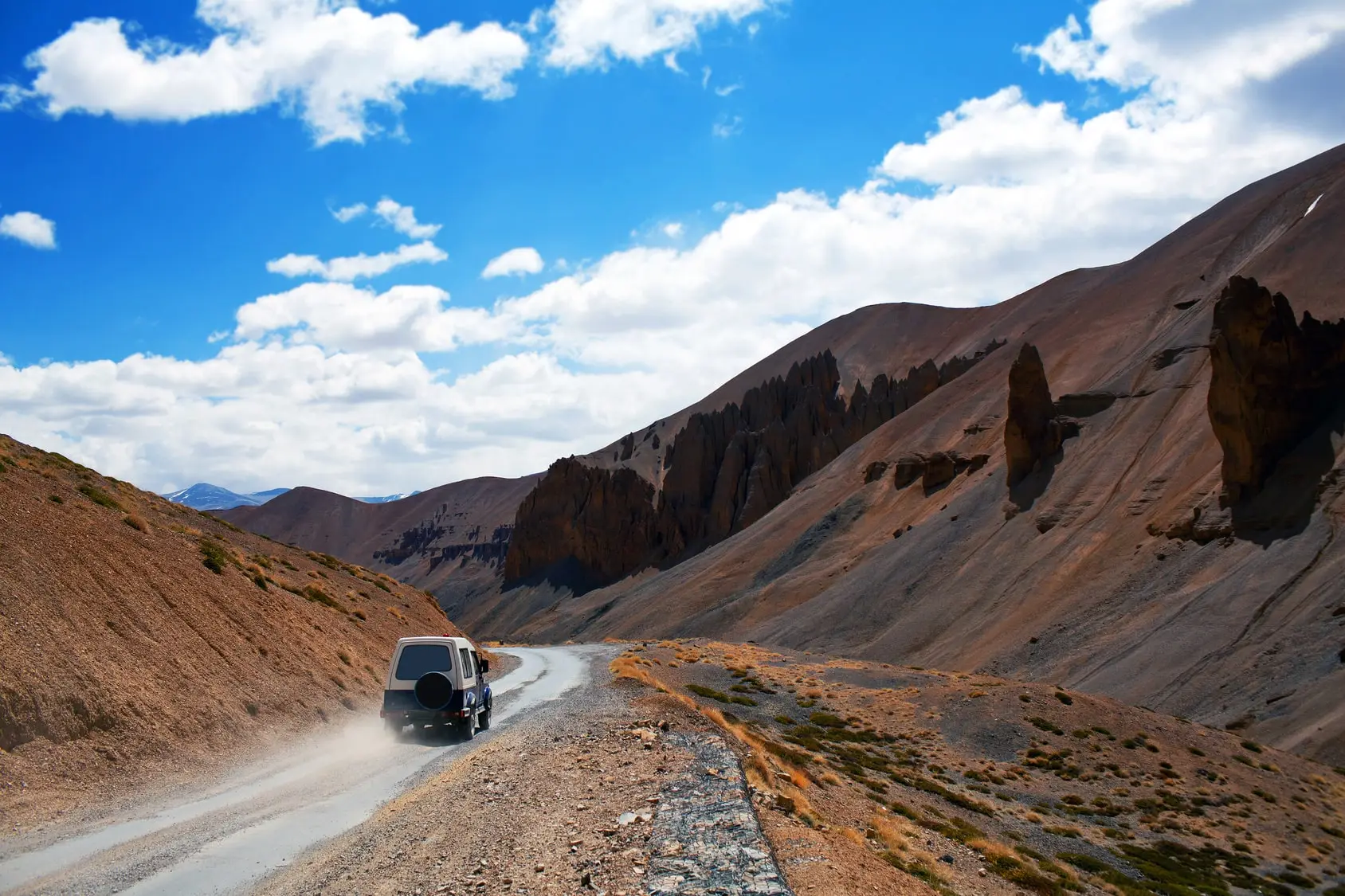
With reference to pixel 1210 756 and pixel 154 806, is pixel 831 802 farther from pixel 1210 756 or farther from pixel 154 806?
pixel 1210 756

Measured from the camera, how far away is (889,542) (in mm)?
83000

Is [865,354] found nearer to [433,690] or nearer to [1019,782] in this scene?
[1019,782]

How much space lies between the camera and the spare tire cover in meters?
19.5

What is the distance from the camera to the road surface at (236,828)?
31.6 ft

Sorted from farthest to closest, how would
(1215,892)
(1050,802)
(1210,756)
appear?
(1210,756)
(1050,802)
(1215,892)

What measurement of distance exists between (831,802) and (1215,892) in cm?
1307

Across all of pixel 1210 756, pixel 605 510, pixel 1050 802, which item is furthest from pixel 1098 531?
pixel 605 510

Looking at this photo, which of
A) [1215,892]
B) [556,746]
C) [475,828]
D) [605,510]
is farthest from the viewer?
[605,510]

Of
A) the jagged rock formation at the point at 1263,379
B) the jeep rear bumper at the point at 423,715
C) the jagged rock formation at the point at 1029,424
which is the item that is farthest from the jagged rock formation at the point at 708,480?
the jeep rear bumper at the point at 423,715

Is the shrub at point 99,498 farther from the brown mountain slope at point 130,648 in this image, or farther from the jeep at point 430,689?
the jeep at point 430,689

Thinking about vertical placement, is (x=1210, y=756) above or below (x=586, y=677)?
below

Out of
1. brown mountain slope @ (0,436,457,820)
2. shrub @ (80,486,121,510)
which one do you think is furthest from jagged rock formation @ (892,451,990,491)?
shrub @ (80,486,121,510)

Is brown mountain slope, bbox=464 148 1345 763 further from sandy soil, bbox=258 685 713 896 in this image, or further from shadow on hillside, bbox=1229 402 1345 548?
sandy soil, bbox=258 685 713 896

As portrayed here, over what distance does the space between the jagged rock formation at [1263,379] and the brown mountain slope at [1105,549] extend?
1962 millimetres
